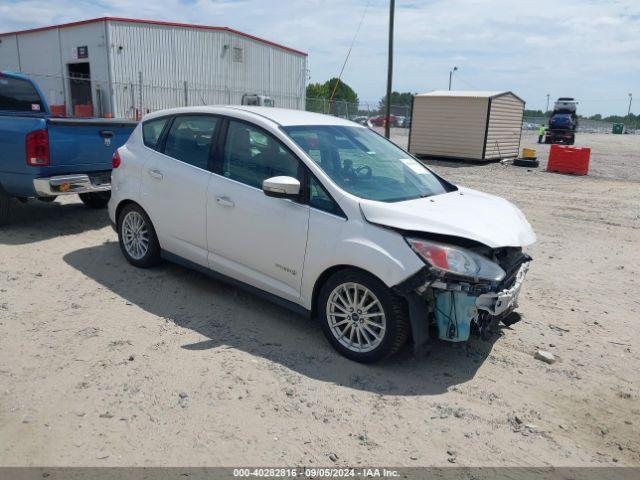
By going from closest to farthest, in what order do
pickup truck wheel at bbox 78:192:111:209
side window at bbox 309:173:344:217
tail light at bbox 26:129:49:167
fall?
side window at bbox 309:173:344:217 → tail light at bbox 26:129:49:167 → pickup truck wheel at bbox 78:192:111:209

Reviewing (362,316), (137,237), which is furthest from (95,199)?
(362,316)

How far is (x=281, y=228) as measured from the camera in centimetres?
418

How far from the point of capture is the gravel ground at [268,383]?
9.79 feet

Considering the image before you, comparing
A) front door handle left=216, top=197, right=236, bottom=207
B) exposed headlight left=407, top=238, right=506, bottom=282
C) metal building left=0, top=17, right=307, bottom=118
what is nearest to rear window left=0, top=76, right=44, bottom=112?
front door handle left=216, top=197, right=236, bottom=207

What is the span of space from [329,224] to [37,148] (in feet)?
14.5

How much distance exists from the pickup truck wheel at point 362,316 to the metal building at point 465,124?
16.0 m

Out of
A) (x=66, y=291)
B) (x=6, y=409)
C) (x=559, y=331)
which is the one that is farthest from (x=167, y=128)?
(x=559, y=331)

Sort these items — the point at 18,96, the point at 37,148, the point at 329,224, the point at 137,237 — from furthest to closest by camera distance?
the point at 18,96
the point at 37,148
the point at 137,237
the point at 329,224

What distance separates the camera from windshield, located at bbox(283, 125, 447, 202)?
420 centimetres

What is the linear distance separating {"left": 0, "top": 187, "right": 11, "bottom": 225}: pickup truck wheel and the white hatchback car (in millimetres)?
2583

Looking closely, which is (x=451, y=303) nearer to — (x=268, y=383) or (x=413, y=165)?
(x=268, y=383)

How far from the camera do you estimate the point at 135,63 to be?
26703mm

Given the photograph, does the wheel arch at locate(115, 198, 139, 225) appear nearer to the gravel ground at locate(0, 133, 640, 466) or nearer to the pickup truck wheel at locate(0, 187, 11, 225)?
the gravel ground at locate(0, 133, 640, 466)

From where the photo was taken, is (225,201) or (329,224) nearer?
(329,224)
